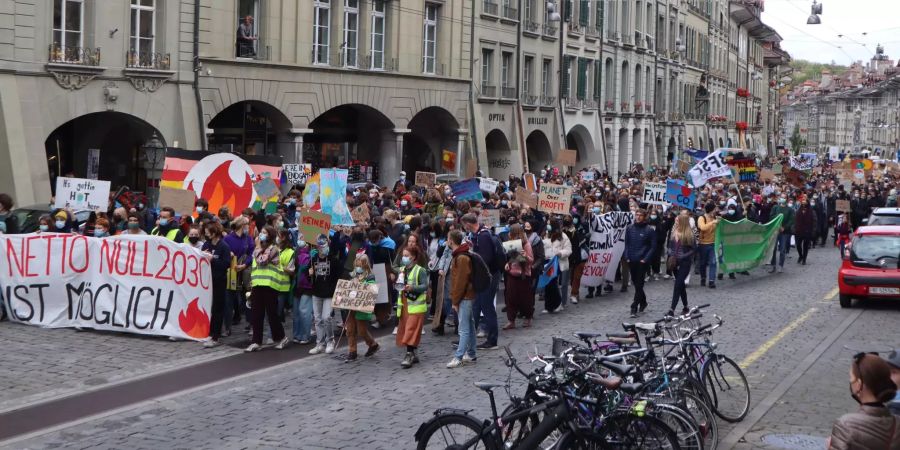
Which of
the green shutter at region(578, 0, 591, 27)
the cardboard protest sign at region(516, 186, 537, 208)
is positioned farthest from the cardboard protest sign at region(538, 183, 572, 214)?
the green shutter at region(578, 0, 591, 27)

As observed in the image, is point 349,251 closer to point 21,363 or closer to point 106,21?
point 21,363

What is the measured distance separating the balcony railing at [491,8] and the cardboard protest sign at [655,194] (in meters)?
16.8

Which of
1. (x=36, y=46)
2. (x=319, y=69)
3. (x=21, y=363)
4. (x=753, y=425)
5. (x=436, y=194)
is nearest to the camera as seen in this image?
(x=753, y=425)

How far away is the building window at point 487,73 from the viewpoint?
41656 millimetres

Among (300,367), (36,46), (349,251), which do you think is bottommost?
(300,367)

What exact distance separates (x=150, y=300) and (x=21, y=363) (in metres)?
2.20

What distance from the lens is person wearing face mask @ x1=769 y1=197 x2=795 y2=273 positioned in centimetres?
2586

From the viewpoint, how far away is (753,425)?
35.9ft

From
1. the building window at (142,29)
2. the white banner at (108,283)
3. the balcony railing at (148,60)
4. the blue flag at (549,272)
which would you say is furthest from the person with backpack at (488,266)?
the building window at (142,29)

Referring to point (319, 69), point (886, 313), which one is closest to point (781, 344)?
point (886, 313)

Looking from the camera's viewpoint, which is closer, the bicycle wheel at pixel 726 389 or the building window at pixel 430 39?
the bicycle wheel at pixel 726 389

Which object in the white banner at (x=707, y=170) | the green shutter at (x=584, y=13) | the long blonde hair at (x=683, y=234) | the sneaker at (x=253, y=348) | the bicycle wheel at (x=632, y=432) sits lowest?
the sneaker at (x=253, y=348)

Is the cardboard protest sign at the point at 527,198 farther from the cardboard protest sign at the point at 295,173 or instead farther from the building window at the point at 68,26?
the building window at the point at 68,26

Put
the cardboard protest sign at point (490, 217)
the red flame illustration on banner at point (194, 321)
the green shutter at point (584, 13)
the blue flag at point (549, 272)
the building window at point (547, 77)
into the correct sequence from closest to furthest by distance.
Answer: the red flame illustration on banner at point (194, 321) < the blue flag at point (549, 272) < the cardboard protest sign at point (490, 217) < the building window at point (547, 77) < the green shutter at point (584, 13)
